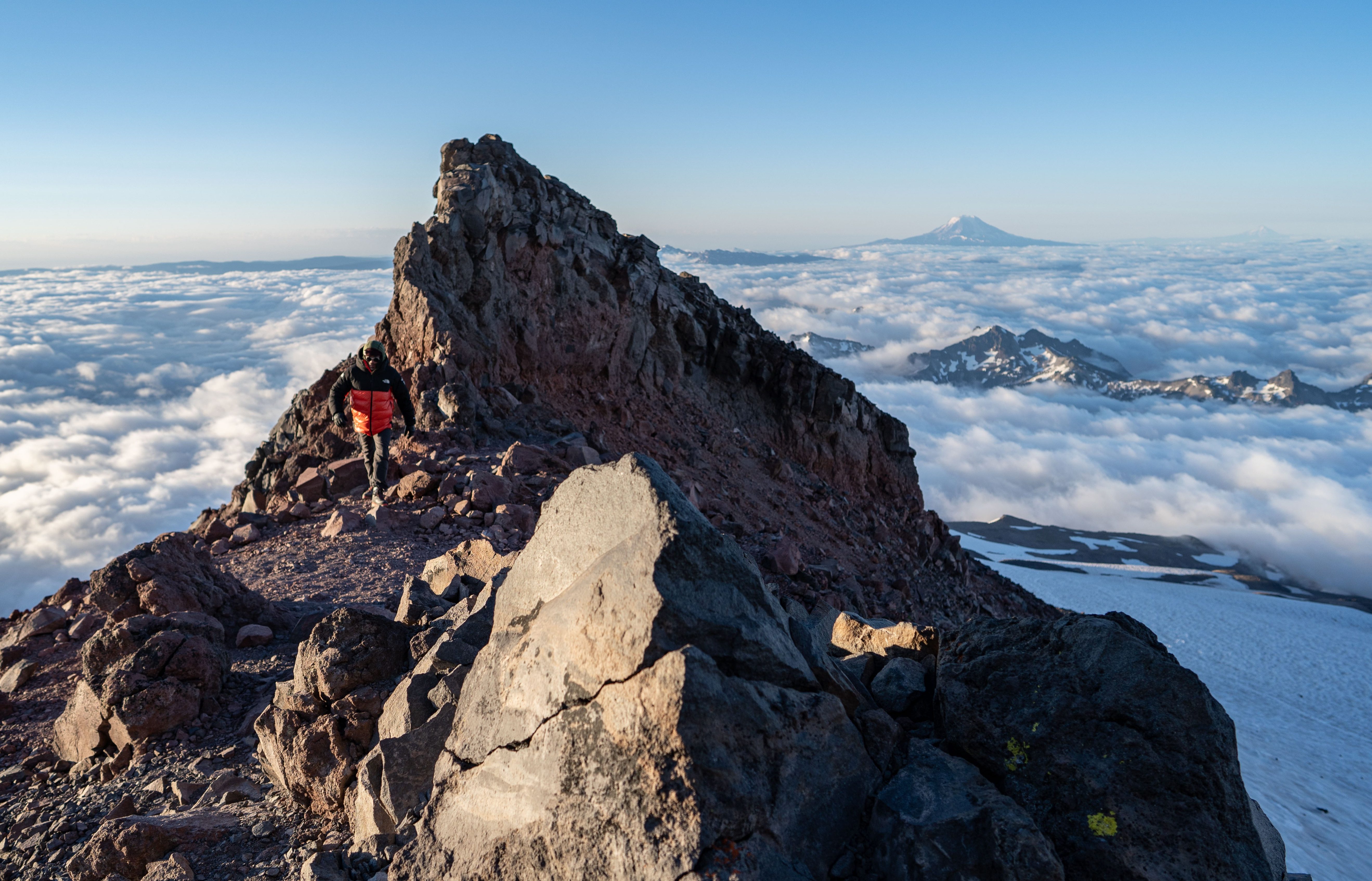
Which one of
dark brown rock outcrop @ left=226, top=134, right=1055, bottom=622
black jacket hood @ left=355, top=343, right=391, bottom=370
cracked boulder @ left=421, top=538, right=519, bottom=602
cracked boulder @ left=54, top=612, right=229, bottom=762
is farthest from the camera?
dark brown rock outcrop @ left=226, top=134, right=1055, bottom=622

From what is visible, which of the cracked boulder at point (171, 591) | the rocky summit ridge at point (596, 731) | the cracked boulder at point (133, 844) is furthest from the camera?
the cracked boulder at point (171, 591)

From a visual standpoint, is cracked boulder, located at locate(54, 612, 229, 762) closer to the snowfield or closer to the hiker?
the hiker

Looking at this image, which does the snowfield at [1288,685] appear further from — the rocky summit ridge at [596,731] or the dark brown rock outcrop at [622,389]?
the dark brown rock outcrop at [622,389]

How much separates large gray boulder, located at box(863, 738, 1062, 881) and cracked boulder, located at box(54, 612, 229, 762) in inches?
227

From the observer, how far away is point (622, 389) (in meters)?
21.3

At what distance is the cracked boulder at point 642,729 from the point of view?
3453mm

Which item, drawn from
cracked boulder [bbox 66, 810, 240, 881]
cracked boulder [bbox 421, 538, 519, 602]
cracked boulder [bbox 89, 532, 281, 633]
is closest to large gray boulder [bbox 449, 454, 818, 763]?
cracked boulder [bbox 66, 810, 240, 881]

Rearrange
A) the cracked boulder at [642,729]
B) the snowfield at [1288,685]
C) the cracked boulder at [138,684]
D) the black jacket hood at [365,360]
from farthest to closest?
1. the snowfield at [1288,685]
2. the black jacket hood at [365,360]
3. the cracked boulder at [138,684]
4. the cracked boulder at [642,729]

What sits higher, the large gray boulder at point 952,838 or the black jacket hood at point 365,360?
the black jacket hood at point 365,360

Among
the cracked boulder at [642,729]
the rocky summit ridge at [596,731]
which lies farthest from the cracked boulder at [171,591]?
the cracked boulder at [642,729]

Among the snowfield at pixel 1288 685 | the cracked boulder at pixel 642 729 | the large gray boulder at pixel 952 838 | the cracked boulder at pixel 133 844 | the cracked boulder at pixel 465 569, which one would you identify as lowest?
the snowfield at pixel 1288 685

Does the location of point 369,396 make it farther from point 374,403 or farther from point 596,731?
point 596,731

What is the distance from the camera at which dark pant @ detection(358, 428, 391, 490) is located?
41.6 feet

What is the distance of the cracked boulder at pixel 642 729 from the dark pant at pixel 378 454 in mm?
9166
